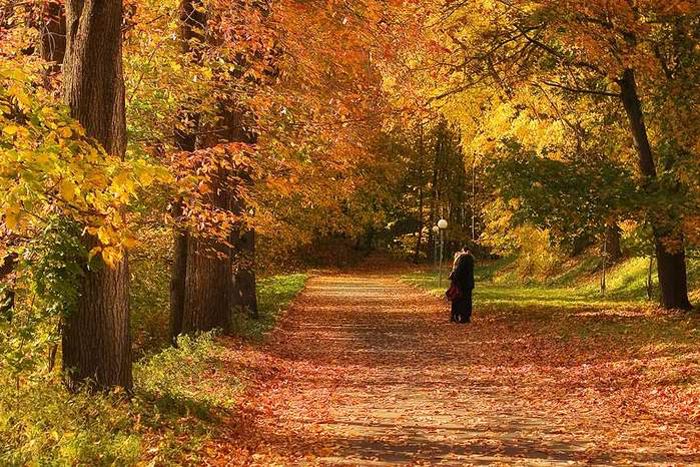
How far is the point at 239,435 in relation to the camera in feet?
26.5

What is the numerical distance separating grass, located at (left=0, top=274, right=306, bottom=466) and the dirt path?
0.65 m

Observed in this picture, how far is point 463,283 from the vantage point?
19094 mm

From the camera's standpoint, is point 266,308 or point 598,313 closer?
point 598,313

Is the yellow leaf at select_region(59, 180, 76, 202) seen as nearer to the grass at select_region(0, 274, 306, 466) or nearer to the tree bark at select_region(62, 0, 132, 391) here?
the grass at select_region(0, 274, 306, 466)

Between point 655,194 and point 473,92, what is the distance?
512 cm

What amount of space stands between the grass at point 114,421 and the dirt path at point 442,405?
648 mm

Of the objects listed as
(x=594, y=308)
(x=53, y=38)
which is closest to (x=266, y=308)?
(x=594, y=308)

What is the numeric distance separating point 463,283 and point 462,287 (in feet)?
0.53

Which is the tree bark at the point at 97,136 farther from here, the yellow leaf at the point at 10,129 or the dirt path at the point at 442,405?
the yellow leaf at the point at 10,129

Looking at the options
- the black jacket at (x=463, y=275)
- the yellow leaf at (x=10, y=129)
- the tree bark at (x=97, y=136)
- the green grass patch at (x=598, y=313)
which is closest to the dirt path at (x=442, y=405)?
the green grass patch at (x=598, y=313)

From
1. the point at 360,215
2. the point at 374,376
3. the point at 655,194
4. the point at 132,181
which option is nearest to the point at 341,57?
the point at 374,376

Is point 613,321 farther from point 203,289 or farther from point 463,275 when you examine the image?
point 203,289

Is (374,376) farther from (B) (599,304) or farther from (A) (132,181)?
(B) (599,304)

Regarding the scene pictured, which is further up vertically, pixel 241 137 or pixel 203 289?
pixel 241 137
